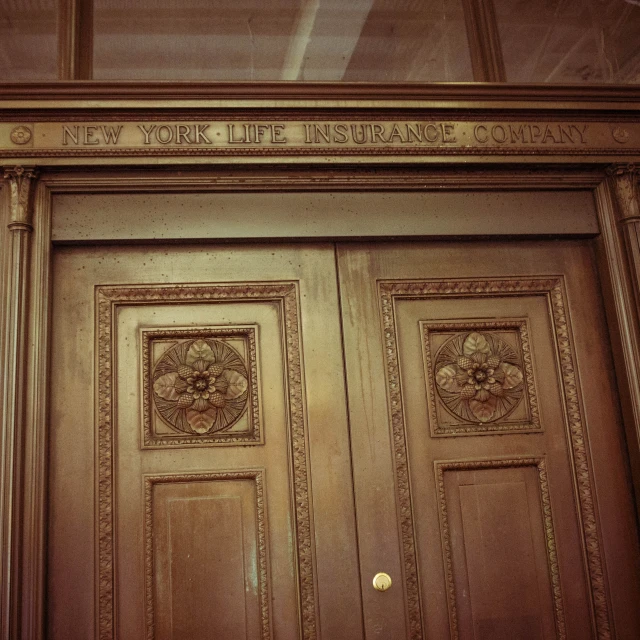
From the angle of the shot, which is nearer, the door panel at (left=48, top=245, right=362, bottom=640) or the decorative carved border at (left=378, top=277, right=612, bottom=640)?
the door panel at (left=48, top=245, right=362, bottom=640)

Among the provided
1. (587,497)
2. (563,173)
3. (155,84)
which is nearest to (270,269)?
(155,84)

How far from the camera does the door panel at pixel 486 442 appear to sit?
2.48 meters

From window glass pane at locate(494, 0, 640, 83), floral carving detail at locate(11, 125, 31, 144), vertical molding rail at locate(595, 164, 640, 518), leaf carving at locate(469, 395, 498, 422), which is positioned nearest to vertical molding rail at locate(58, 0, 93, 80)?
floral carving detail at locate(11, 125, 31, 144)

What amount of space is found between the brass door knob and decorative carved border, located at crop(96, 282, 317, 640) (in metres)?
0.21

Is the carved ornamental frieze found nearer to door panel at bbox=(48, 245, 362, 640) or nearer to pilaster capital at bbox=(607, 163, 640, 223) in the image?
pilaster capital at bbox=(607, 163, 640, 223)

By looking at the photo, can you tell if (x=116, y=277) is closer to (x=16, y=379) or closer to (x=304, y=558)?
(x=16, y=379)

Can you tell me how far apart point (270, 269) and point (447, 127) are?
820 millimetres

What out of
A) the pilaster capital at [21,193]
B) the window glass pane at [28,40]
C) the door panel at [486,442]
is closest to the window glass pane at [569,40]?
the door panel at [486,442]

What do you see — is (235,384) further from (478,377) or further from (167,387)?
(478,377)

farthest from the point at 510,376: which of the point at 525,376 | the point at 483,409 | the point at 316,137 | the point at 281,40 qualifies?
the point at 281,40

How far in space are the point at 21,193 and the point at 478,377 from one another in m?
1.68

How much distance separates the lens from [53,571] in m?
2.32

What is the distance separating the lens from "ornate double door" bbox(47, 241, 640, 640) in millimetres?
2396

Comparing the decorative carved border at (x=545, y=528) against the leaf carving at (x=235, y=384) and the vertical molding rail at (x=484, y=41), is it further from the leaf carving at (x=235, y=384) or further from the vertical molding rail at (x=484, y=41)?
the vertical molding rail at (x=484, y=41)
